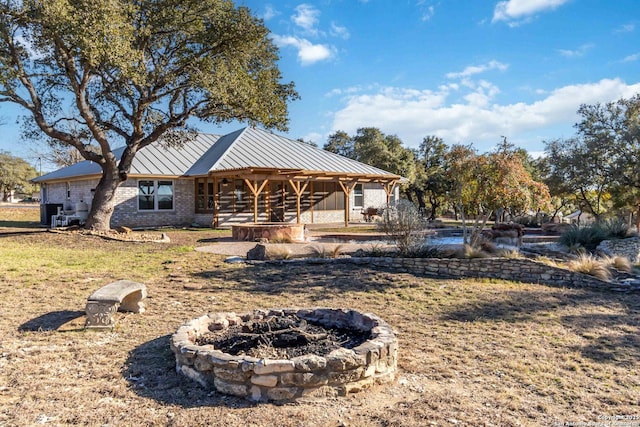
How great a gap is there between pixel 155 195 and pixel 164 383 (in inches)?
689

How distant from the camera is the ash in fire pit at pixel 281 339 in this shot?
383 centimetres

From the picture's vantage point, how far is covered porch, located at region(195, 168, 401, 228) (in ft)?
61.0

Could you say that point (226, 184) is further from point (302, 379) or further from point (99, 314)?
point (302, 379)

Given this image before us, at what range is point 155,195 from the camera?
65.1ft

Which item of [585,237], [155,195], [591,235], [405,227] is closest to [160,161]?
[155,195]

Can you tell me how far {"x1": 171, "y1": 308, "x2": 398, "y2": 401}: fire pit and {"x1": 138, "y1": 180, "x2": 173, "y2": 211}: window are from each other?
1634 cm

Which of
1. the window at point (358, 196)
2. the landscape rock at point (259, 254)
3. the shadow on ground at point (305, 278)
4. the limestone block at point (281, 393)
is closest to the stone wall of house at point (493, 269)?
the shadow on ground at point (305, 278)

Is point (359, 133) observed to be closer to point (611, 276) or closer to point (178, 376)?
point (611, 276)

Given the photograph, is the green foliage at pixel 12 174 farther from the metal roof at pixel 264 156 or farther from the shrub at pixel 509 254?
the shrub at pixel 509 254

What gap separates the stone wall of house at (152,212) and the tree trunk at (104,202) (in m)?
3.74

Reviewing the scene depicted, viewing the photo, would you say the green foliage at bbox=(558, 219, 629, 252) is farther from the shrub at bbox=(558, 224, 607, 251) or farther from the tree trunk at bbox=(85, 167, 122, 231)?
the tree trunk at bbox=(85, 167, 122, 231)

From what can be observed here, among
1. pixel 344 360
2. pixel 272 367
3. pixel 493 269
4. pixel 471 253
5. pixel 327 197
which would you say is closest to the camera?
pixel 272 367

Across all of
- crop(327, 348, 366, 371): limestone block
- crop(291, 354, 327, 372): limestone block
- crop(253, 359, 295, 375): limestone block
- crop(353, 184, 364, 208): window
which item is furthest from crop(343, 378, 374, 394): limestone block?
crop(353, 184, 364, 208): window

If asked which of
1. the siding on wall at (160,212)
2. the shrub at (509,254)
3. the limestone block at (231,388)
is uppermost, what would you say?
the siding on wall at (160,212)
